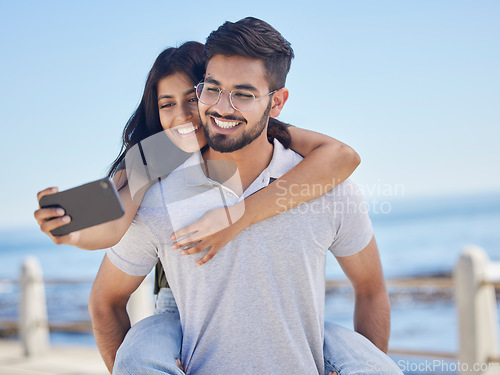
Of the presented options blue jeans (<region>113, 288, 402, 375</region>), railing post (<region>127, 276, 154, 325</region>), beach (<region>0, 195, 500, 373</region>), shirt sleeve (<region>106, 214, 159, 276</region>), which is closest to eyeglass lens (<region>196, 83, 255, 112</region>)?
shirt sleeve (<region>106, 214, 159, 276</region>)

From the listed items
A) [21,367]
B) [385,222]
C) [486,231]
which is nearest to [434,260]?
[486,231]

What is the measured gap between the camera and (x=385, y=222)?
4381 cm

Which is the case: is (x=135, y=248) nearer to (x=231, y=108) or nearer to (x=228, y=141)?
(x=228, y=141)

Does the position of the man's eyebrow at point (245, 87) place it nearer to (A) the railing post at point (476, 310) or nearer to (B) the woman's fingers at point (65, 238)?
(B) the woman's fingers at point (65, 238)

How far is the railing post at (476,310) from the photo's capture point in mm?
3820

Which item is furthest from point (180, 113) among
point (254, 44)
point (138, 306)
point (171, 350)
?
point (138, 306)

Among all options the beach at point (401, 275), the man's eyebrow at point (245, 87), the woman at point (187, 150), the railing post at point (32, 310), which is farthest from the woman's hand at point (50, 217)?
the railing post at point (32, 310)

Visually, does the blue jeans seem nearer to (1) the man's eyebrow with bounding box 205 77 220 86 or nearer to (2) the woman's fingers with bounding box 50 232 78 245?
(2) the woman's fingers with bounding box 50 232 78 245

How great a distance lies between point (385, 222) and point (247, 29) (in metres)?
43.4

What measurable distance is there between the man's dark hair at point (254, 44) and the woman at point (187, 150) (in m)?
0.27

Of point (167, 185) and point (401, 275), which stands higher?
point (167, 185)

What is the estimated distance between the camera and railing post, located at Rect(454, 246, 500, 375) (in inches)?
150

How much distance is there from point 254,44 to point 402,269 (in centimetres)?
2457

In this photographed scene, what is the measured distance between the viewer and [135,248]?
6.70 feet
